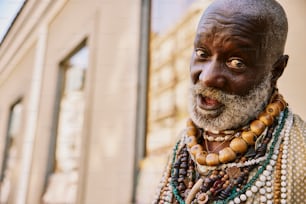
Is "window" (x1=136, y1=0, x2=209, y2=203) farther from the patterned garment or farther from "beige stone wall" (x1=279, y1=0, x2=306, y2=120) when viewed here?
the patterned garment

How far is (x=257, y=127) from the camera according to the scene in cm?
72

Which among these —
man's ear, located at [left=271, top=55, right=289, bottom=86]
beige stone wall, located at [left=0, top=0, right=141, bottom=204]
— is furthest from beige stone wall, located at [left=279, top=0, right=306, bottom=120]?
beige stone wall, located at [left=0, top=0, right=141, bottom=204]

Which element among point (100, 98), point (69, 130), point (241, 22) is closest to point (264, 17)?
point (241, 22)

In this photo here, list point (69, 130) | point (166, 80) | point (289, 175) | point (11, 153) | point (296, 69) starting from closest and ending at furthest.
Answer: point (289, 175)
point (296, 69)
point (166, 80)
point (69, 130)
point (11, 153)

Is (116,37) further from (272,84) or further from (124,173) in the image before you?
(272,84)

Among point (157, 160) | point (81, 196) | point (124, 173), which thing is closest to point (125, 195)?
point (124, 173)

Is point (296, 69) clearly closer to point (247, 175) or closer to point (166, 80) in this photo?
point (247, 175)

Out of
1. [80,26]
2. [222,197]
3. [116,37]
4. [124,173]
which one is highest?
[80,26]

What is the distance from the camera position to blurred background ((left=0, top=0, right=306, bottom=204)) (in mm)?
2000

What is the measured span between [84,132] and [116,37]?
68cm

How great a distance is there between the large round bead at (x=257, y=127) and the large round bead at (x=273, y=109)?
3cm

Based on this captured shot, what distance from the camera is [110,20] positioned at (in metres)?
2.88

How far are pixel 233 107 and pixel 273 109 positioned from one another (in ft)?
0.24

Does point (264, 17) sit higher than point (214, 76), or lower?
higher
